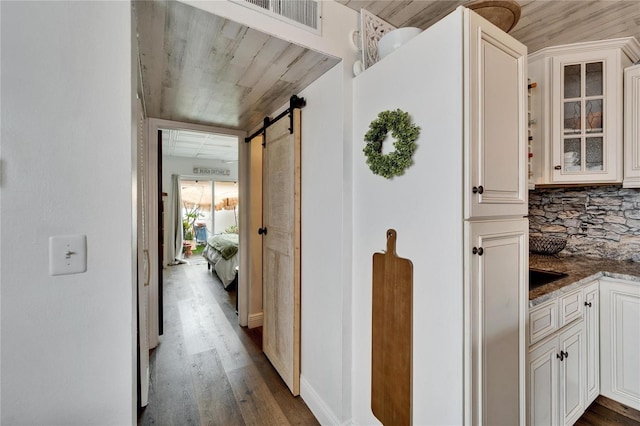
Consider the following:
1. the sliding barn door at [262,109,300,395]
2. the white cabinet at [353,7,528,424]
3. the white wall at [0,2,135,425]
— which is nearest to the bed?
the sliding barn door at [262,109,300,395]

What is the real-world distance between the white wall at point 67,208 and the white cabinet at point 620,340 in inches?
107

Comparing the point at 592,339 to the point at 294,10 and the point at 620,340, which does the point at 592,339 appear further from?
the point at 294,10

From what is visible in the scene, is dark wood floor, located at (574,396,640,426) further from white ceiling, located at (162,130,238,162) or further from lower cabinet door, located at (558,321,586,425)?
white ceiling, located at (162,130,238,162)

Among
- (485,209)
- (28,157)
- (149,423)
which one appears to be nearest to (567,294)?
(485,209)

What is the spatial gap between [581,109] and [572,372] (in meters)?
1.79

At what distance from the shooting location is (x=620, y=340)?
180cm

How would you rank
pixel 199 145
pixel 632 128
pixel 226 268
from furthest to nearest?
1. pixel 199 145
2. pixel 226 268
3. pixel 632 128

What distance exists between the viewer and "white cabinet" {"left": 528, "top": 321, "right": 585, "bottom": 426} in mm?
1406

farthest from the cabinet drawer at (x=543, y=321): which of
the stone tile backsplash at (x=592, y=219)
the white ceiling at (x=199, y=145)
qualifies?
the white ceiling at (x=199, y=145)

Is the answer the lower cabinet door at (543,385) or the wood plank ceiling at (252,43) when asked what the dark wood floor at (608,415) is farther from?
the wood plank ceiling at (252,43)

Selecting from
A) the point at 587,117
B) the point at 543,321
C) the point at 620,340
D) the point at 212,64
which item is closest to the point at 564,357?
the point at 543,321

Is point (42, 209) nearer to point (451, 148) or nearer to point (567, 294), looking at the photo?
point (451, 148)

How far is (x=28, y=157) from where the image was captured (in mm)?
877

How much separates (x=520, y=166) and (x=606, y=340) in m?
1.53
